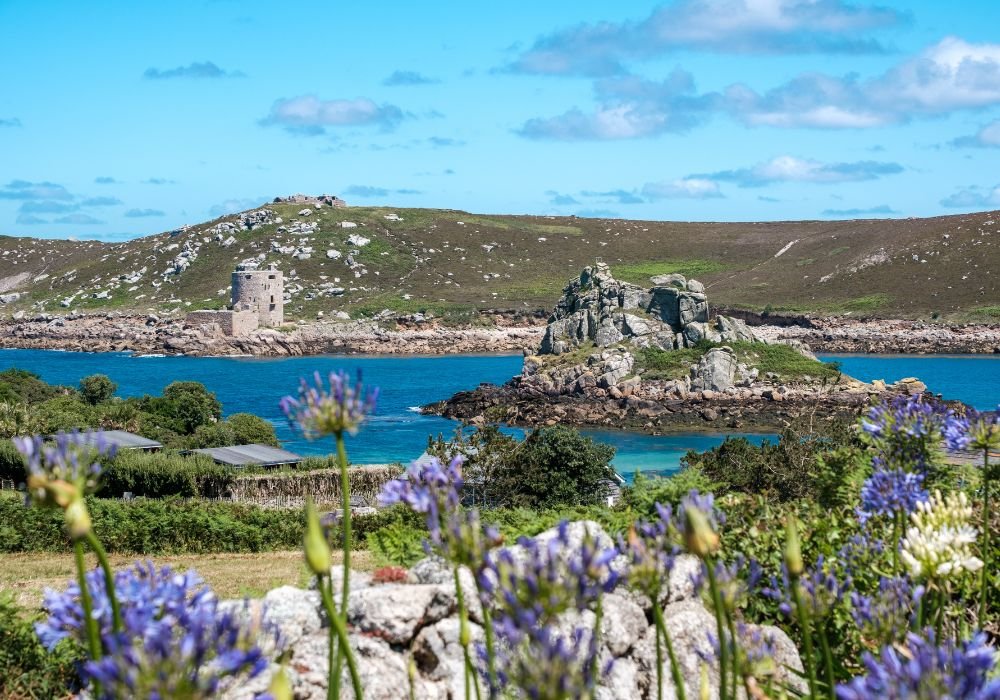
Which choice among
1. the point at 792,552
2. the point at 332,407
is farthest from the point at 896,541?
the point at 332,407

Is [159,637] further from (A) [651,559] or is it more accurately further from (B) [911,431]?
(B) [911,431]

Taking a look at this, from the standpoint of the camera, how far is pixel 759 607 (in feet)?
29.3

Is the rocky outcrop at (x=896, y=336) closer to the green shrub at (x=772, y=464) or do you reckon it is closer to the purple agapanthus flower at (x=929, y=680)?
the green shrub at (x=772, y=464)

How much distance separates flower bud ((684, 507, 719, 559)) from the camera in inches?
116

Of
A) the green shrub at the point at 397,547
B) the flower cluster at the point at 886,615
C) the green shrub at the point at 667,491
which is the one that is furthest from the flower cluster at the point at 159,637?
the green shrub at the point at 667,491

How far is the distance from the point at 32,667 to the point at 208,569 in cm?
785

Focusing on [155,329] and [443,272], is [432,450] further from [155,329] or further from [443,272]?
[443,272]

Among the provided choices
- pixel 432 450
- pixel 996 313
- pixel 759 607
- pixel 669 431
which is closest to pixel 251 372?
pixel 669 431

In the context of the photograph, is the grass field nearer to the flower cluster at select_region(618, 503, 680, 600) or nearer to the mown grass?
the flower cluster at select_region(618, 503, 680, 600)

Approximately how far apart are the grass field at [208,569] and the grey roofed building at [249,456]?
15.5m

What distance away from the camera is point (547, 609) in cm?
313

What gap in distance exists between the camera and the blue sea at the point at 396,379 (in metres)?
51.6

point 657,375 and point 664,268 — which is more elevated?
point 664,268

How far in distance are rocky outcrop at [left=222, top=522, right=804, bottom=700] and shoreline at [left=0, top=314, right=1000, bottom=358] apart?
98804 mm
